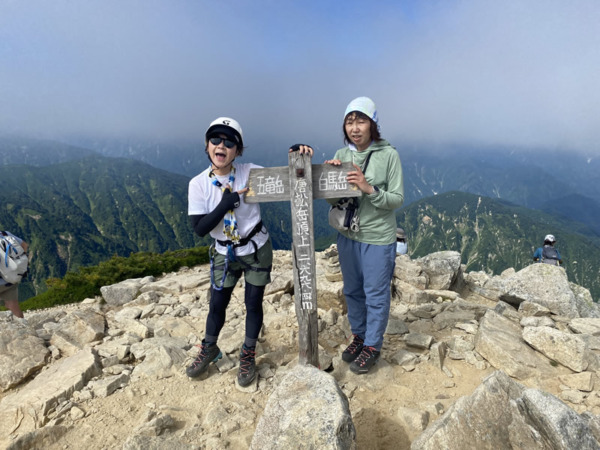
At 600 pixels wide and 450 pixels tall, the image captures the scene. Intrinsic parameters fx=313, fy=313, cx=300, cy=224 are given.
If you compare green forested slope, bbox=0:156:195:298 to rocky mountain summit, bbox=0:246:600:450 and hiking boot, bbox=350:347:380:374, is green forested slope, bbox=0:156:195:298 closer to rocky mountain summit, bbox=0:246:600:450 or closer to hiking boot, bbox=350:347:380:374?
rocky mountain summit, bbox=0:246:600:450

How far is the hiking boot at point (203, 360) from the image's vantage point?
4.70 meters

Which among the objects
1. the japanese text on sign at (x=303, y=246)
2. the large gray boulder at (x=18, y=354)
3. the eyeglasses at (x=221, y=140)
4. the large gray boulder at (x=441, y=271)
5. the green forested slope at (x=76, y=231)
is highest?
the eyeglasses at (x=221, y=140)

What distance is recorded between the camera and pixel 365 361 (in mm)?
4547

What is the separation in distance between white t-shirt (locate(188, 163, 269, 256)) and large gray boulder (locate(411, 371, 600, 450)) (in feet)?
9.48

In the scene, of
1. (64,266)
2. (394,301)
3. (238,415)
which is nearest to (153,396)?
(238,415)

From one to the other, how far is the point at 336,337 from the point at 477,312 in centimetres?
349

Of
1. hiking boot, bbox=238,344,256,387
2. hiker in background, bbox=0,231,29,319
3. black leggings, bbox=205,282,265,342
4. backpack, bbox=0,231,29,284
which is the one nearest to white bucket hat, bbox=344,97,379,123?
black leggings, bbox=205,282,265,342

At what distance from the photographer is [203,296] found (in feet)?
28.1

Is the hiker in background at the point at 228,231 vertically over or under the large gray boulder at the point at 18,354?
over

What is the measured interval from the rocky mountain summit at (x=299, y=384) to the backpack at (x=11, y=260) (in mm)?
1194

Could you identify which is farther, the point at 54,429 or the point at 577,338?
the point at 577,338

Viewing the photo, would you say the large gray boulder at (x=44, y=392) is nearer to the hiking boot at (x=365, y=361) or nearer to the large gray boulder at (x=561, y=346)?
the hiking boot at (x=365, y=361)

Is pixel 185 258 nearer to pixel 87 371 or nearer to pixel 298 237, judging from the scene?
pixel 87 371

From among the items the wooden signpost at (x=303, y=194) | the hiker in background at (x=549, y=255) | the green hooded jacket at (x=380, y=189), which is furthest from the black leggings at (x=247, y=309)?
the hiker in background at (x=549, y=255)
